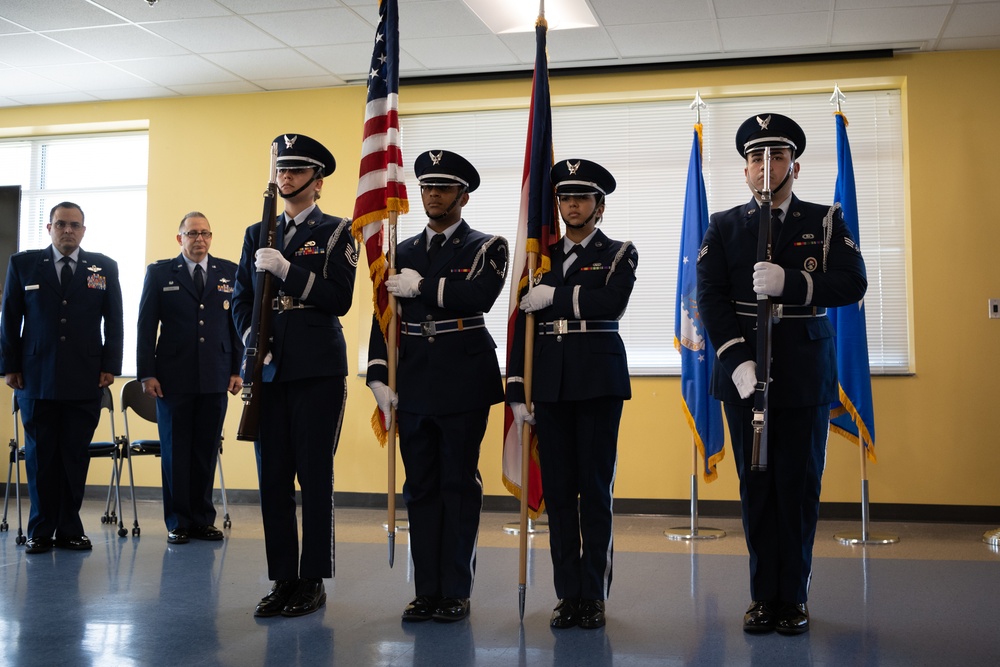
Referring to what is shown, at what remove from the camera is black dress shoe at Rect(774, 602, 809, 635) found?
10.5 feet

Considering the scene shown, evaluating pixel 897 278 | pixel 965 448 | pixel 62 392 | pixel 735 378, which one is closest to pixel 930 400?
pixel 965 448

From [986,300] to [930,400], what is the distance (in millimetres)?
743

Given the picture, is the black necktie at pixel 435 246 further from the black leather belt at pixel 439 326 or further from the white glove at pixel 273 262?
the white glove at pixel 273 262

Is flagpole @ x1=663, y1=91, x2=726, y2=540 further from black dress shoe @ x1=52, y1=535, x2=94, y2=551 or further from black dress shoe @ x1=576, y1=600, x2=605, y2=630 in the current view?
black dress shoe @ x1=52, y1=535, x2=94, y2=551

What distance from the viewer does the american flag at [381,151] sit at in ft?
A: 12.3

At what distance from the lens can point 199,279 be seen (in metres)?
5.52

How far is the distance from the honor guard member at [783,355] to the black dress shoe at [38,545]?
3.60 m

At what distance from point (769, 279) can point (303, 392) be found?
66.7 inches

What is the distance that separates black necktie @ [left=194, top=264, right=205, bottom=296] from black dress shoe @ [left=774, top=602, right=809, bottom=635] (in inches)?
145

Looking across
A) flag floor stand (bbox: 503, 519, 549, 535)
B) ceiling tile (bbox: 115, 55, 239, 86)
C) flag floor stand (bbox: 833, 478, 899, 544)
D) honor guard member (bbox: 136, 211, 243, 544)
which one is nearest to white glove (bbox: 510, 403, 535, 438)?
flag floor stand (bbox: 503, 519, 549, 535)

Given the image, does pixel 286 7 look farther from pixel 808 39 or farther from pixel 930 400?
pixel 930 400

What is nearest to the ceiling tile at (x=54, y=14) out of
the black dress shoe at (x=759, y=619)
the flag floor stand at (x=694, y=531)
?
the flag floor stand at (x=694, y=531)

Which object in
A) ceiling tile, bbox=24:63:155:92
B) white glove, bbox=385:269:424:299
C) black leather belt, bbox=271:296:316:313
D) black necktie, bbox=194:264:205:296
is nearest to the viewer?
white glove, bbox=385:269:424:299

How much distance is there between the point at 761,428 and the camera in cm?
307
